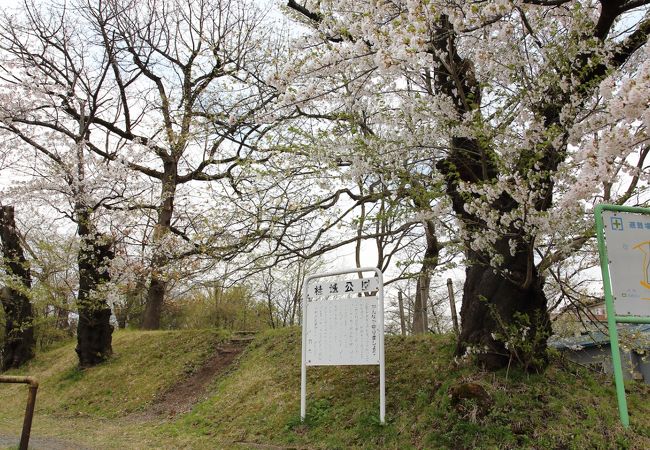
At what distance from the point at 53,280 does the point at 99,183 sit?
4128 mm

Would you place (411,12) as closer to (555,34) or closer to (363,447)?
(555,34)

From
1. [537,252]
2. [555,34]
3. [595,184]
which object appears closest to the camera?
[595,184]

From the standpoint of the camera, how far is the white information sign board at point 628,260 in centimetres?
422

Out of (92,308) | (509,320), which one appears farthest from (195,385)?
(509,320)

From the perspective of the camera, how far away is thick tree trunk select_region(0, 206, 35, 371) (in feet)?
51.3

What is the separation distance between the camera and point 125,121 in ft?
51.4

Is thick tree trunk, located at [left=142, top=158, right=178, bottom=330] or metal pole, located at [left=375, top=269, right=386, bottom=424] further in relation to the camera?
thick tree trunk, located at [left=142, top=158, right=178, bottom=330]

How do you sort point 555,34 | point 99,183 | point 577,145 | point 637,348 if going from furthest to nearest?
point 99,183 < point 637,348 < point 555,34 < point 577,145

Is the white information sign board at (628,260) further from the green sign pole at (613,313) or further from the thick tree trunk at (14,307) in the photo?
the thick tree trunk at (14,307)

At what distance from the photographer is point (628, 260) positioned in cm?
430

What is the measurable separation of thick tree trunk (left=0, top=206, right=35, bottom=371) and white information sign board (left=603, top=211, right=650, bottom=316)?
1623 cm

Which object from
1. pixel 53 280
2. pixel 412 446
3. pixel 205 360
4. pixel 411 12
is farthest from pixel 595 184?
pixel 53 280

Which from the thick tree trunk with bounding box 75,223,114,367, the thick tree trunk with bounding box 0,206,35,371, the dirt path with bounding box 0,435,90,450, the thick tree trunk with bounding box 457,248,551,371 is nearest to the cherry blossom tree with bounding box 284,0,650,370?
the thick tree trunk with bounding box 457,248,551,371

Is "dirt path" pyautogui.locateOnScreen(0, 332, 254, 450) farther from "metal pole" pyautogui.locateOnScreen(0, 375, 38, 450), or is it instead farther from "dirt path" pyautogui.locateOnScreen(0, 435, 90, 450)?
"metal pole" pyautogui.locateOnScreen(0, 375, 38, 450)
